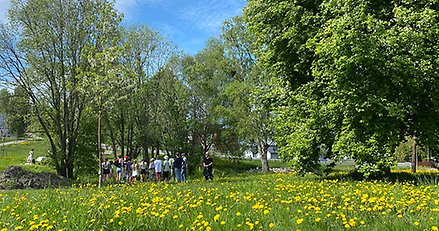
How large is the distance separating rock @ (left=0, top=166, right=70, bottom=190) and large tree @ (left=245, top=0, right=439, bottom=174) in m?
13.0

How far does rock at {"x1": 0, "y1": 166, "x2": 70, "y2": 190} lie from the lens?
62.5ft

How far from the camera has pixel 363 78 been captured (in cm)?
1304

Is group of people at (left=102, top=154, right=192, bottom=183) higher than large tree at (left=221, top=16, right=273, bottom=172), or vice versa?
large tree at (left=221, top=16, right=273, bottom=172)

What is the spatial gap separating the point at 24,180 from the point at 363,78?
17.5m

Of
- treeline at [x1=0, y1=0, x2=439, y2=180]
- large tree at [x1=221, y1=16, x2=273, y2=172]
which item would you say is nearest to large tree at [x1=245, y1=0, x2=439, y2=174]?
treeline at [x1=0, y1=0, x2=439, y2=180]

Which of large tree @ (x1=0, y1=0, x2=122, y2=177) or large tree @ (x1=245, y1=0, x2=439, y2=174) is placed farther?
large tree @ (x1=0, y1=0, x2=122, y2=177)

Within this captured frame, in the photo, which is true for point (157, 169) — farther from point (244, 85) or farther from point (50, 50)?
point (244, 85)

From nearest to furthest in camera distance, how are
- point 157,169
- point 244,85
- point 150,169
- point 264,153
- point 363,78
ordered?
1. point 363,78
2. point 157,169
3. point 150,169
4. point 244,85
5. point 264,153

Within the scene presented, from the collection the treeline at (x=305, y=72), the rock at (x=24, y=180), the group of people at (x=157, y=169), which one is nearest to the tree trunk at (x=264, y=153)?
the group of people at (x=157, y=169)

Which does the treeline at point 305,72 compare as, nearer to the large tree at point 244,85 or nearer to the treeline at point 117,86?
the treeline at point 117,86

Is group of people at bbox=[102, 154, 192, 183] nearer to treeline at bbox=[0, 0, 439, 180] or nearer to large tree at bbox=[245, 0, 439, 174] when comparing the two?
treeline at bbox=[0, 0, 439, 180]

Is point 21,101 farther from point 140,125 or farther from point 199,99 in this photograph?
point 199,99

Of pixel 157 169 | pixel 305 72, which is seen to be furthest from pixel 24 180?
pixel 305 72

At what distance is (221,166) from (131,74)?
30.7m
